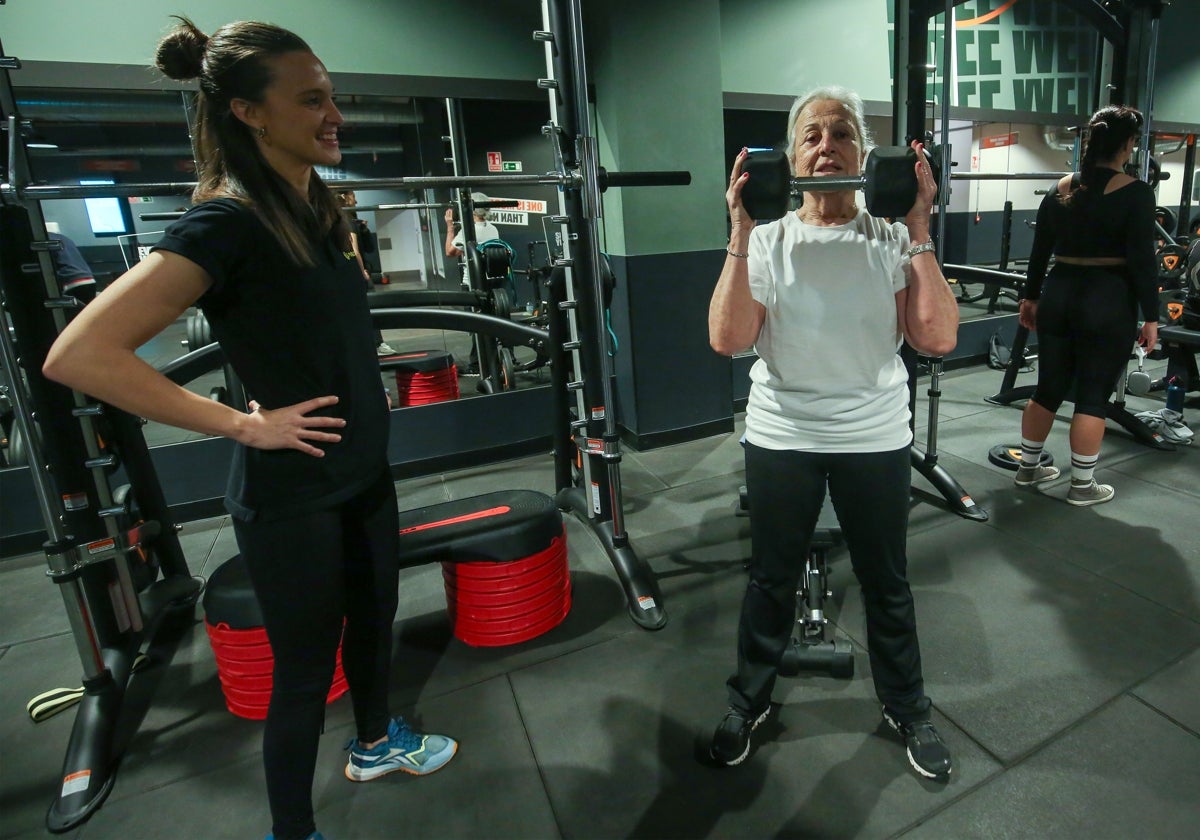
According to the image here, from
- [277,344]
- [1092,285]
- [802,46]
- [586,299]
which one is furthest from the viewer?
[802,46]

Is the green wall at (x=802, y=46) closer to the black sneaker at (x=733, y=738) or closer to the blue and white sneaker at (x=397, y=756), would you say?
the black sneaker at (x=733, y=738)

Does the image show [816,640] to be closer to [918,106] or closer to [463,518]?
[463,518]

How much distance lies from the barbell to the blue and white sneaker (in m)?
1.47

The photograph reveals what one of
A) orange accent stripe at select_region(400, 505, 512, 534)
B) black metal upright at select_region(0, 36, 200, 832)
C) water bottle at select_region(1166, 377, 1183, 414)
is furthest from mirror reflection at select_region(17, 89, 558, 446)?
water bottle at select_region(1166, 377, 1183, 414)

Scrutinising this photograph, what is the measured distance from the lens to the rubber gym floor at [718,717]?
57.3 inches

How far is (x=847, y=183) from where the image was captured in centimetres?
117

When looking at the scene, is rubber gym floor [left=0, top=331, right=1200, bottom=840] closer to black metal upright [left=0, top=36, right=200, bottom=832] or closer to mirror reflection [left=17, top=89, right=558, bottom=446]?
black metal upright [left=0, top=36, right=200, bottom=832]

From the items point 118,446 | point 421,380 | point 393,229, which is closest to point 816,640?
point 118,446

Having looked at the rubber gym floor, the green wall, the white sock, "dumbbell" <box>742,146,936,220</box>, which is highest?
the green wall

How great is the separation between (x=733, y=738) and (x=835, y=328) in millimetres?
987

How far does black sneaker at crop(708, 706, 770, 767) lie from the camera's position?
1.55 m

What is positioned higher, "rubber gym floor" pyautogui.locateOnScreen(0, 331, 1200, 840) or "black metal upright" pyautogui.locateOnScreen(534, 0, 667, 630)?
"black metal upright" pyautogui.locateOnScreen(534, 0, 667, 630)

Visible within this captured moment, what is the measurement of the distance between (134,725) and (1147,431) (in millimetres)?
4622

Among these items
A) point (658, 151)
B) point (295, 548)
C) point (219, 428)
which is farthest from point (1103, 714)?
point (658, 151)
